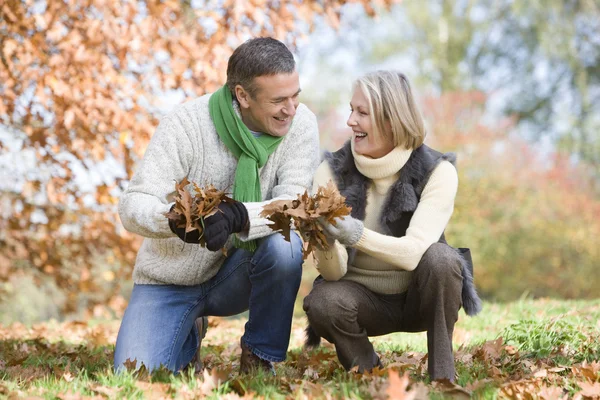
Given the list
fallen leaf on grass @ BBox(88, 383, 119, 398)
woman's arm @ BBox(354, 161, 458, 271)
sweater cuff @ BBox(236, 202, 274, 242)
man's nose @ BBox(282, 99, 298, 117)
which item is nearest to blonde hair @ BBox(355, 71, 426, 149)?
woman's arm @ BBox(354, 161, 458, 271)

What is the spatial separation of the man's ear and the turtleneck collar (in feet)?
1.96

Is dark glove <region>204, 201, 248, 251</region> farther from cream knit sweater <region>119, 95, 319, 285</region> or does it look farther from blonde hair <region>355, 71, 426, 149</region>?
blonde hair <region>355, 71, 426, 149</region>

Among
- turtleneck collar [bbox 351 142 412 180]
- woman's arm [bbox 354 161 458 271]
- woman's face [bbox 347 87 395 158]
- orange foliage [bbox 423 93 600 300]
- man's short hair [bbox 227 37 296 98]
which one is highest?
man's short hair [bbox 227 37 296 98]

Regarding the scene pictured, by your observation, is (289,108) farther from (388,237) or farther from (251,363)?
(251,363)

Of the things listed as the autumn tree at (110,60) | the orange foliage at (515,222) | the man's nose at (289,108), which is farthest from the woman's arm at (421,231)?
the orange foliage at (515,222)

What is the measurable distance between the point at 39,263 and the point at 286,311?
4.26 metres

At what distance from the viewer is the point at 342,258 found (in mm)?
3039

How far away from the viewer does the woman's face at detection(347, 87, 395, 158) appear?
123 inches

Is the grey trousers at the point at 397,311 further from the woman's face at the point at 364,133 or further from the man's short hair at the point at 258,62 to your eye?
the man's short hair at the point at 258,62

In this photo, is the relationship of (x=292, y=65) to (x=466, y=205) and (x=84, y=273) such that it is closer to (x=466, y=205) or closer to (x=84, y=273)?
(x=84, y=273)

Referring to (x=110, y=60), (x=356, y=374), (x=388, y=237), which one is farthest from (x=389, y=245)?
(x=110, y=60)

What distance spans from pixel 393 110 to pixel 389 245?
628 mm

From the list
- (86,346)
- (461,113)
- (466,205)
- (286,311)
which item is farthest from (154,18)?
(461,113)

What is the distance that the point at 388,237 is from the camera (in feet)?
9.43
